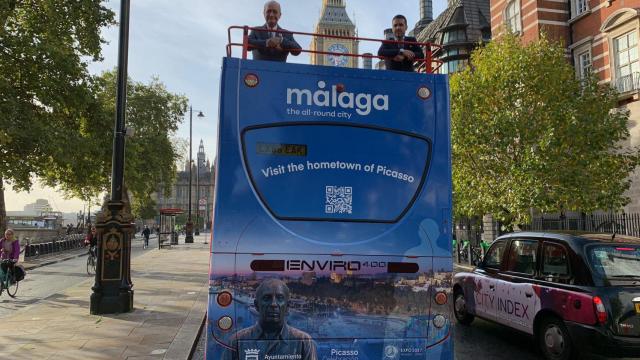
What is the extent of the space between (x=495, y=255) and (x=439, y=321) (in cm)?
423

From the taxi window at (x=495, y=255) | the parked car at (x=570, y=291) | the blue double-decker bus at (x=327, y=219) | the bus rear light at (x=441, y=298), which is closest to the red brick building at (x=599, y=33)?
the taxi window at (x=495, y=255)

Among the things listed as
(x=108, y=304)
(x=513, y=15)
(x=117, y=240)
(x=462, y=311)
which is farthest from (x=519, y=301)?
(x=513, y=15)

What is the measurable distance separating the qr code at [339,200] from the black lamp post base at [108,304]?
690cm

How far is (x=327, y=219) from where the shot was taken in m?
4.16

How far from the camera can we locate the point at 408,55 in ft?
17.0

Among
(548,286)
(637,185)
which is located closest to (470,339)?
(548,286)

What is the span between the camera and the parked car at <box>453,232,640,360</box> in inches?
222

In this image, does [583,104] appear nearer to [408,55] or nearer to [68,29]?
[408,55]

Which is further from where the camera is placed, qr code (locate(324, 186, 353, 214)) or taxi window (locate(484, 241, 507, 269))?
taxi window (locate(484, 241, 507, 269))

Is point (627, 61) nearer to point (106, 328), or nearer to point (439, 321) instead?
point (439, 321)

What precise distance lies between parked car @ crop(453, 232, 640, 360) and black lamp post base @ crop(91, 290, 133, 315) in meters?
6.67

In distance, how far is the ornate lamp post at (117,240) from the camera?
31.1 feet

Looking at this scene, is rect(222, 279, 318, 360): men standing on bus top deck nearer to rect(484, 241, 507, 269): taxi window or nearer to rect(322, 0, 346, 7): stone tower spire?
rect(484, 241, 507, 269): taxi window

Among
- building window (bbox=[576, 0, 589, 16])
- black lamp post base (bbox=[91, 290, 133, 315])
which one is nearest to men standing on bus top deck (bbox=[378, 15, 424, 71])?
black lamp post base (bbox=[91, 290, 133, 315])
